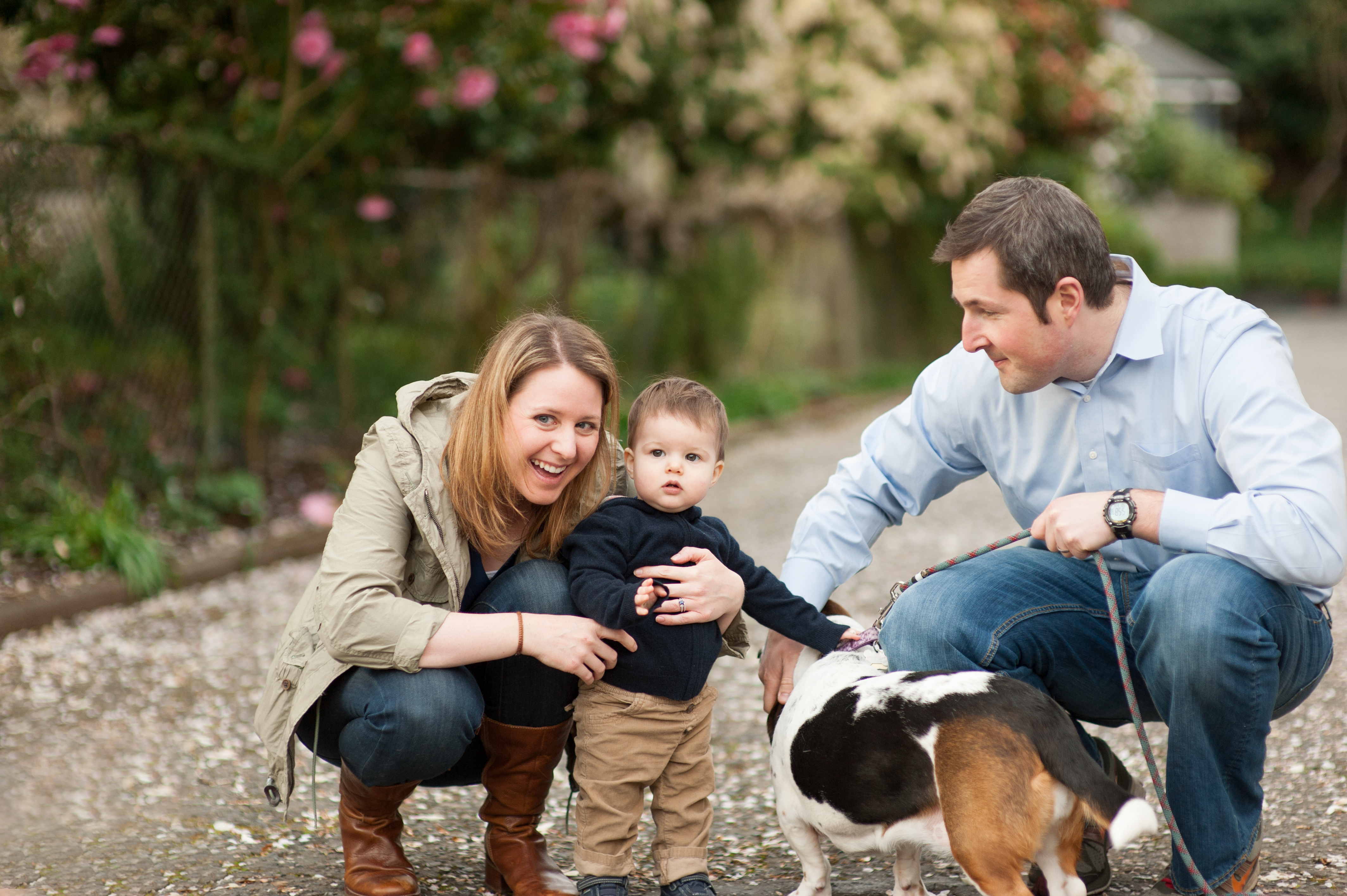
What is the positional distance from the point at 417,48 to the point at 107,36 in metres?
1.53

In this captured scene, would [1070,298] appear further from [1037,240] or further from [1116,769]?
[1116,769]

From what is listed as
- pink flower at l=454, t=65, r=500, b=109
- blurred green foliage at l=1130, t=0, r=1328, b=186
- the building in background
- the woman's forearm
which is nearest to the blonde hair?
the woman's forearm

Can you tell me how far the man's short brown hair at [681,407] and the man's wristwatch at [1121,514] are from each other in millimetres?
741

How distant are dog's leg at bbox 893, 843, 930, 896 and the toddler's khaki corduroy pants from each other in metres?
0.39

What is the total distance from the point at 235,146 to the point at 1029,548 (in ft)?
16.6

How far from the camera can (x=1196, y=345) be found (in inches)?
99.5

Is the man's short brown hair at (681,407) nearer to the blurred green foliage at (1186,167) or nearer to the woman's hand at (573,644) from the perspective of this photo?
the woman's hand at (573,644)

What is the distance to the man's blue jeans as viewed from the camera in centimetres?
231

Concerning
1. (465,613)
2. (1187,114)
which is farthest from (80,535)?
(1187,114)

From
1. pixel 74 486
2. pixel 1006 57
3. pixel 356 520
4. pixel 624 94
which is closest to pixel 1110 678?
pixel 356 520

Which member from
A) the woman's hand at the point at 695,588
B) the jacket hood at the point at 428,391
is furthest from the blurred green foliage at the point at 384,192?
the woman's hand at the point at 695,588

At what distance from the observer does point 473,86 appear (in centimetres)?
684

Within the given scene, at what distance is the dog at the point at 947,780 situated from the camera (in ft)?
6.94

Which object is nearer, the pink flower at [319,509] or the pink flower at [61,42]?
the pink flower at [61,42]
